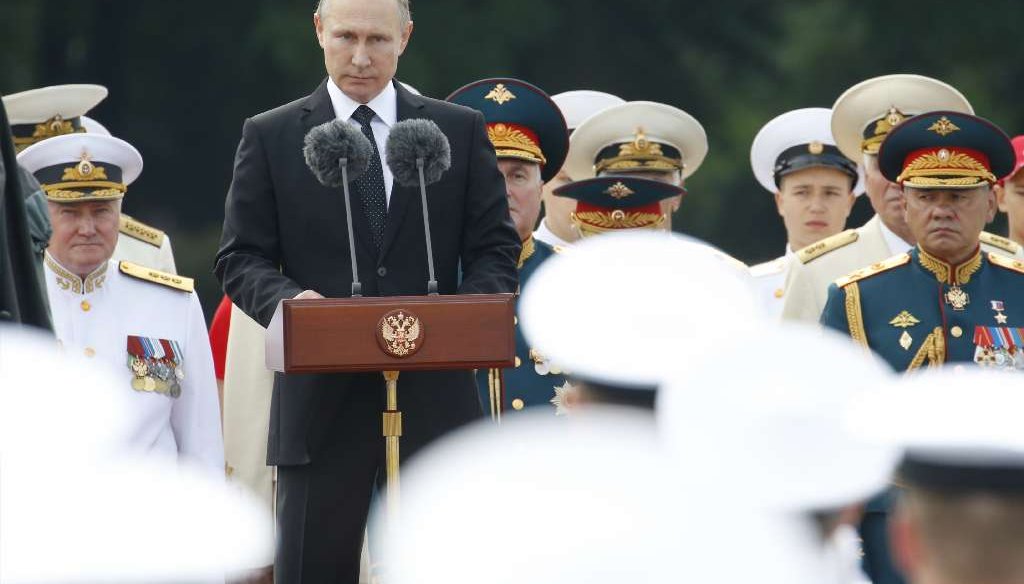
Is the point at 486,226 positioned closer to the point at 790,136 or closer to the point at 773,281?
the point at 773,281

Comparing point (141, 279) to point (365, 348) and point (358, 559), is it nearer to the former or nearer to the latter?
point (358, 559)

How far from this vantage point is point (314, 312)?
188 inches

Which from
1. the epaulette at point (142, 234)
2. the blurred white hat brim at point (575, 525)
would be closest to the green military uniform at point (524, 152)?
the epaulette at point (142, 234)

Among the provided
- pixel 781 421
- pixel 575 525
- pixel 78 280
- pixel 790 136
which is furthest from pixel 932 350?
pixel 575 525

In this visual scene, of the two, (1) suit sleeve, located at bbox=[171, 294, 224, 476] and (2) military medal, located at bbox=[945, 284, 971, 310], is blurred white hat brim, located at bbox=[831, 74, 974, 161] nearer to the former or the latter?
(2) military medal, located at bbox=[945, 284, 971, 310]

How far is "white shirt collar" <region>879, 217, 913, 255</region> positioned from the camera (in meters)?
7.81

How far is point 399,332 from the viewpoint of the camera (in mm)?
4793

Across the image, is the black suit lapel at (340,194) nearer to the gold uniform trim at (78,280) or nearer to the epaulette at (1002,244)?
the gold uniform trim at (78,280)

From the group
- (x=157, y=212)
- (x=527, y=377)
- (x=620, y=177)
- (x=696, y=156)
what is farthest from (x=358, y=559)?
(x=157, y=212)

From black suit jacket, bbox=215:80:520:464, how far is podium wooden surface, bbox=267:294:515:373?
1.37 feet

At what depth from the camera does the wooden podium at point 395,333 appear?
4773 mm

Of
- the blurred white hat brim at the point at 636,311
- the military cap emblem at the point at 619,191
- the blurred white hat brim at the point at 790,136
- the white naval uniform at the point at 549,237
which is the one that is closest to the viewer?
the blurred white hat brim at the point at 636,311

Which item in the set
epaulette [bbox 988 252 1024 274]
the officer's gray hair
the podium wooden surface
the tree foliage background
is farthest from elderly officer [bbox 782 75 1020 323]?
the tree foliage background

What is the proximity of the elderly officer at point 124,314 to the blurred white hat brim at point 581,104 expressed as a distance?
3008 millimetres
